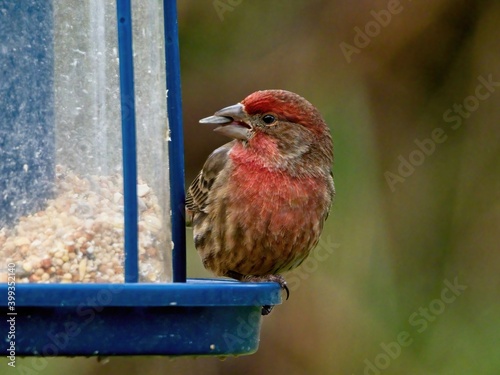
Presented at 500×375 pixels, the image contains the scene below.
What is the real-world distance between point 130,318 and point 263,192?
1.83 metres

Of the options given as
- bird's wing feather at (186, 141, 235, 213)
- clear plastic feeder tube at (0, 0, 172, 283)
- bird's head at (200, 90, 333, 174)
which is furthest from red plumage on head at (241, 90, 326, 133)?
clear plastic feeder tube at (0, 0, 172, 283)

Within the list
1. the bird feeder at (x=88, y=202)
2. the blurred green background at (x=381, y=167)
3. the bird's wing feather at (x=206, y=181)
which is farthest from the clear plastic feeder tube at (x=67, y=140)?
the blurred green background at (x=381, y=167)

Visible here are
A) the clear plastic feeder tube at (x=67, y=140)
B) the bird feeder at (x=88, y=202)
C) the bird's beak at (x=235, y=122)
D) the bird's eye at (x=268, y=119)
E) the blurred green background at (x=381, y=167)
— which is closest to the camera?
the bird feeder at (x=88, y=202)

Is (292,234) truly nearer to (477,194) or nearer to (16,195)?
(16,195)

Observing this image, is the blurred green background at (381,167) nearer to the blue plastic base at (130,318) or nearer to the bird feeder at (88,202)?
the bird feeder at (88,202)

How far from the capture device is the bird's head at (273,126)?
6.28 metres

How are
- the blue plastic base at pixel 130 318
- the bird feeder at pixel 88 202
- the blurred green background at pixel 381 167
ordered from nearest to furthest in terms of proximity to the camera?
the blue plastic base at pixel 130 318, the bird feeder at pixel 88 202, the blurred green background at pixel 381 167

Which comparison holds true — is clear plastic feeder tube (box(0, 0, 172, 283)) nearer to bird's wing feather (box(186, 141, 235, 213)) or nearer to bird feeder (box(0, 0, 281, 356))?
bird feeder (box(0, 0, 281, 356))

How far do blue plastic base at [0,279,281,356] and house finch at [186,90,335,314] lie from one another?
1.39 m

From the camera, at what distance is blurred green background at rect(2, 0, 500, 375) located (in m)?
8.98

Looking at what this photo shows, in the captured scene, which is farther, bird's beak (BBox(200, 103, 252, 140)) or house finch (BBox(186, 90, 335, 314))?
bird's beak (BBox(200, 103, 252, 140))

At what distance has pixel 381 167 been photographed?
30.7ft

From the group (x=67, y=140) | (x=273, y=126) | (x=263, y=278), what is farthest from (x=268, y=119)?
(x=67, y=140)

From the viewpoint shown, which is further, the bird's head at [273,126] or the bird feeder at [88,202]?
the bird's head at [273,126]
